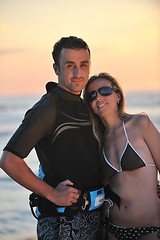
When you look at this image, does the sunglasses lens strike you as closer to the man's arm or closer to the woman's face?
the woman's face

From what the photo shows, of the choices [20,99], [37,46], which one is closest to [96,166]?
[37,46]

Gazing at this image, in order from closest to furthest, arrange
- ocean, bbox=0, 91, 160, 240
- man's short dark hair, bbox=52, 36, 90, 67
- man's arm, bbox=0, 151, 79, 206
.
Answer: man's arm, bbox=0, 151, 79, 206 → man's short dark hair, bbox=52, 36, 90, 67 → ocean, bbox=0, 91, 160, 240

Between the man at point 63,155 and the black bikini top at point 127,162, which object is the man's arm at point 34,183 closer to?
the man at point 63,155

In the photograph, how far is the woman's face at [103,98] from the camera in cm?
308

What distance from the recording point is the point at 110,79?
3.13m

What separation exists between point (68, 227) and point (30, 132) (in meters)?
0.56

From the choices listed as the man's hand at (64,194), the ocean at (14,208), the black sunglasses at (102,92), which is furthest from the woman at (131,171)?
the ocean at (14,208)

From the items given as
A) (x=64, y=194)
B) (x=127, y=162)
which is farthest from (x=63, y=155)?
(x=127, y=162)

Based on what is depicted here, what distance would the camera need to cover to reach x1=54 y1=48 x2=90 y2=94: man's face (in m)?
3.00

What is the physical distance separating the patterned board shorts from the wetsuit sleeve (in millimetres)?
423

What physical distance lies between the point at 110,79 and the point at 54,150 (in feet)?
1.84

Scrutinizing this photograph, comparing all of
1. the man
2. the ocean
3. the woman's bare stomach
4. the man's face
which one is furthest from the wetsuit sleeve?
the ocean

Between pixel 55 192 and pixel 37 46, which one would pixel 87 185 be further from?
pixel 37 46

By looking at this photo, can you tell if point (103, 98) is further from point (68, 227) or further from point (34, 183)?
point (68, 227)
